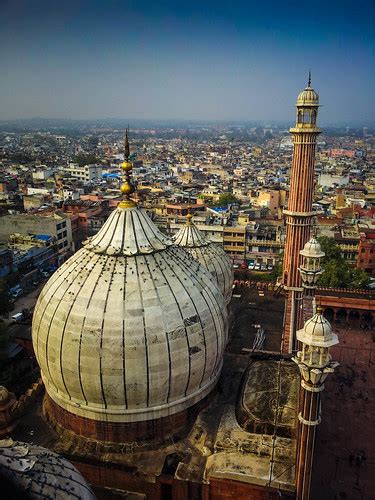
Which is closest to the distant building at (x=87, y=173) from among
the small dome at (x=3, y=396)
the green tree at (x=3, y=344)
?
the green tree at (x=3, y=344)

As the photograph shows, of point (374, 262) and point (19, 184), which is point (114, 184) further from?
point (374, 262)

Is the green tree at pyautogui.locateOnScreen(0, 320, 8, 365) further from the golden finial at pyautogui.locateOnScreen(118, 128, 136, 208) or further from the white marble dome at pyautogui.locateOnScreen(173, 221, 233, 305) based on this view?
the golden finial at pyautogui.locateOnScreen(118, 128, 136, 208)

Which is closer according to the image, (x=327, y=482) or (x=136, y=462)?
(x=136, y=462)

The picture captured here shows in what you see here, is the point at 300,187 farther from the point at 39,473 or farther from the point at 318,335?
the point at 39,473

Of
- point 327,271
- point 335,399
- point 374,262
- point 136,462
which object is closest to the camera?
point 136,462

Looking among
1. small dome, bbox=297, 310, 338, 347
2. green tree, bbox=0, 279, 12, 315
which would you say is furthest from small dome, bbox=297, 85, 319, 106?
green tree, bbox=0, 279, 12, 315

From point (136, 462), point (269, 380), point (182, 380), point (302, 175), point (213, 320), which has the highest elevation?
point (302, 175)

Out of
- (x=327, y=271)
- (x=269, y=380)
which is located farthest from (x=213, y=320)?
(x=327, y=271)

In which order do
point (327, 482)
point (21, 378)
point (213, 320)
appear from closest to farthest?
point (213, 320) < point (327, 482) < point (21, 378)

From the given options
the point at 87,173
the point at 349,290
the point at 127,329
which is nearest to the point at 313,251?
the point at 127,329
